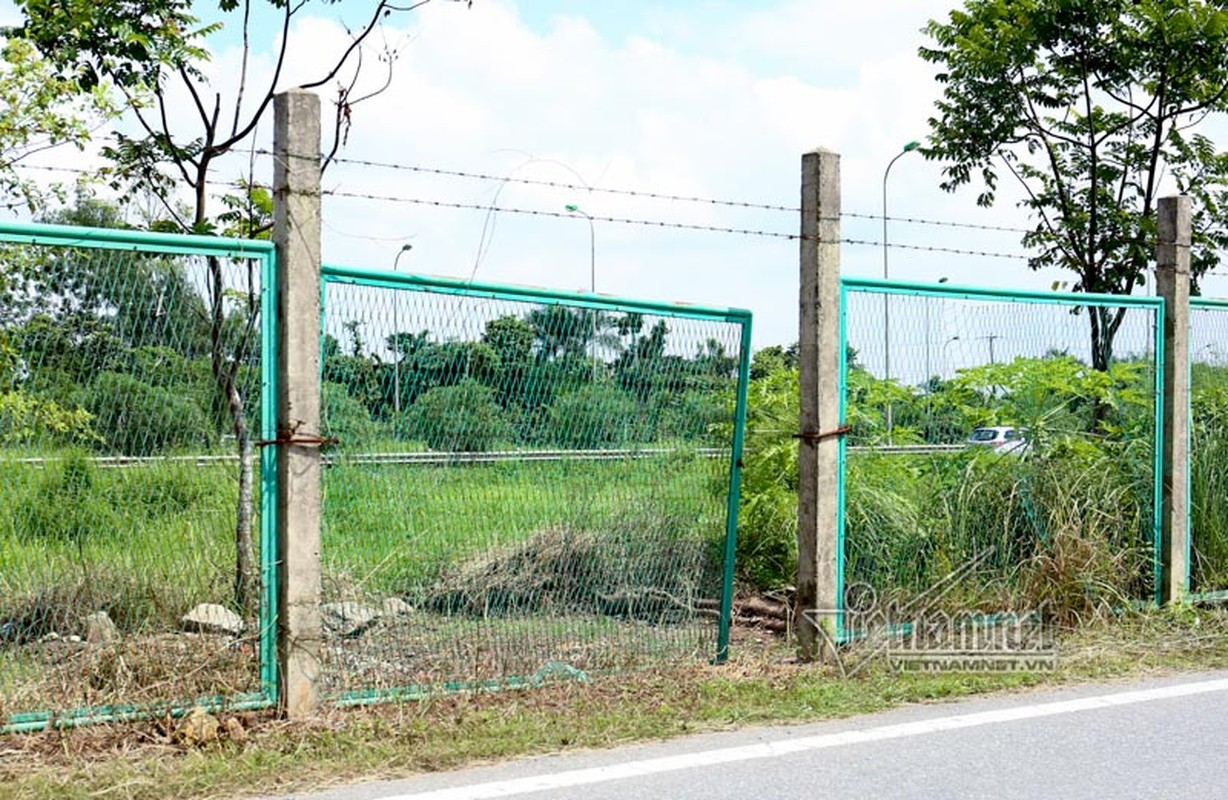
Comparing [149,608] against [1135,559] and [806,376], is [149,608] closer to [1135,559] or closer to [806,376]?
[806,376]

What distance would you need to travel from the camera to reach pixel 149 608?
530 cm

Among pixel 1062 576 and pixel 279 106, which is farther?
pixel 1062 576

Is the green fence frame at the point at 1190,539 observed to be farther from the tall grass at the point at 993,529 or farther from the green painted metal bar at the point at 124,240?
the green painted metal bar at the point at 124,240

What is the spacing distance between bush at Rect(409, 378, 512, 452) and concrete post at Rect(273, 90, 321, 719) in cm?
52

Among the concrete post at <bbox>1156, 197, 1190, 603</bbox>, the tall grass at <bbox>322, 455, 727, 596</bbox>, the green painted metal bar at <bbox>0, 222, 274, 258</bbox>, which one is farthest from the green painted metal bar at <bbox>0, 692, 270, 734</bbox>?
the concrete post at <bbox>1156, 197, 1190, 603</bbox>

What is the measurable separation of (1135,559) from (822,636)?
8.90 ft

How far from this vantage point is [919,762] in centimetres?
528

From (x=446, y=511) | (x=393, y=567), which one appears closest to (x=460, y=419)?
(x=446, y=511)

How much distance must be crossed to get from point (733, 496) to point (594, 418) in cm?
104

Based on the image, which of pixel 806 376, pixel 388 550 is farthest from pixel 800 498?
pixel 388 550

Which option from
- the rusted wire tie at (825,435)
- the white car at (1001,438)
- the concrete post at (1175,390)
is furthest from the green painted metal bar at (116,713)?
the concrete post at (1175,390)

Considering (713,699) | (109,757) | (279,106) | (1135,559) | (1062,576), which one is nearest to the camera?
(109,757)

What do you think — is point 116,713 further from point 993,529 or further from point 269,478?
point 993,529

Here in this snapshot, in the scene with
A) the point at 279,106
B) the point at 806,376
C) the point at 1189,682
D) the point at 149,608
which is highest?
the point at 279,106
